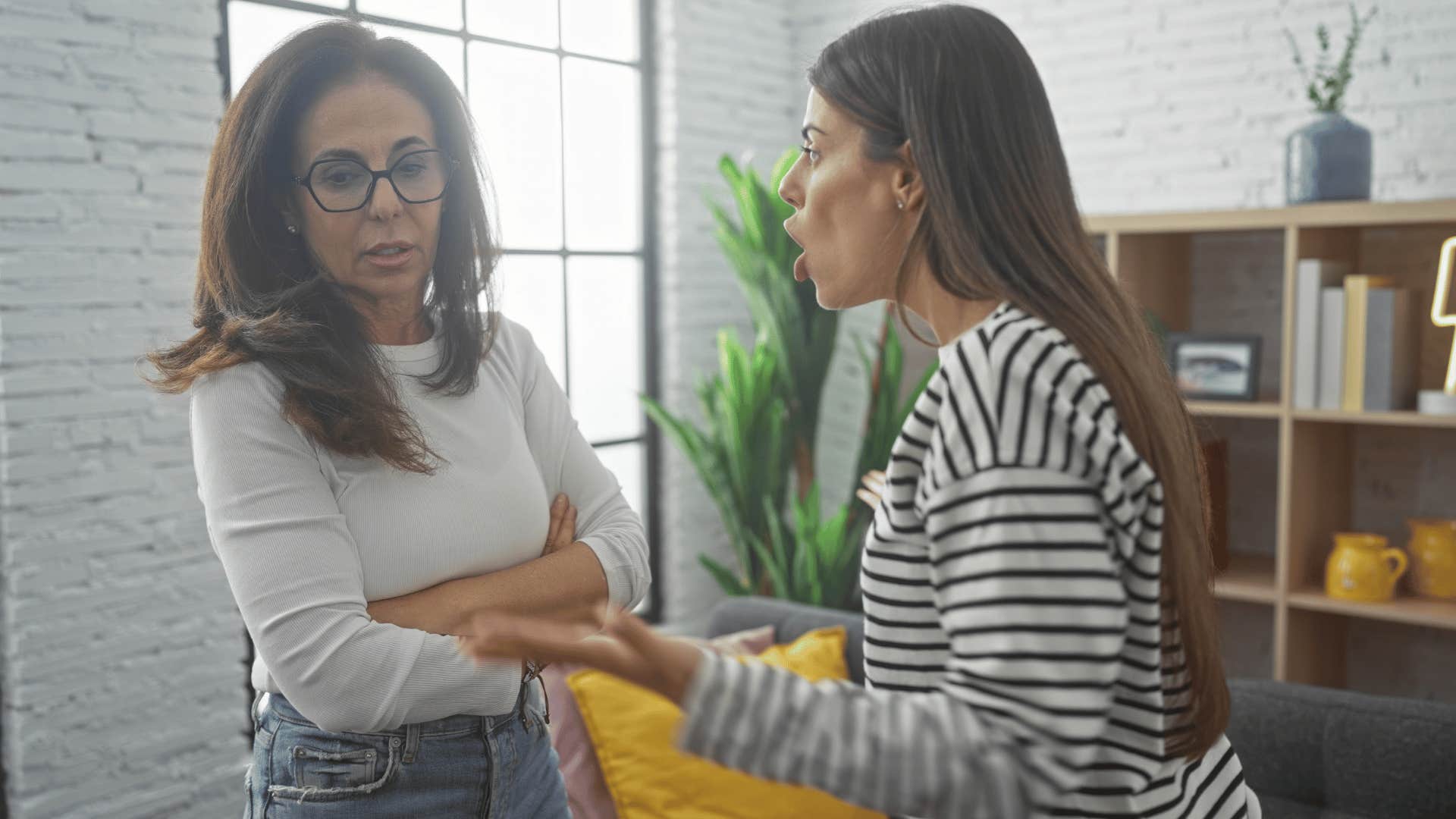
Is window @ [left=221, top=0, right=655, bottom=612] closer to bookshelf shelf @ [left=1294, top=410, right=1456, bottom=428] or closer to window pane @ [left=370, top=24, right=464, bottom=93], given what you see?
window pane @ [left=370, top=24, right=464, bottom=93]

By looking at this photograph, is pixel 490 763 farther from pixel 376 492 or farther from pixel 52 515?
pixel 52 515

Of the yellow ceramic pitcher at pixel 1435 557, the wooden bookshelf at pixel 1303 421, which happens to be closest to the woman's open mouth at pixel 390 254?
the wooden bookshelf at pixel 1303 421

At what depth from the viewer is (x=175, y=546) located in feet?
8.77

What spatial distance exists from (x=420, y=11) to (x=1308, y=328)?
8.35 feet

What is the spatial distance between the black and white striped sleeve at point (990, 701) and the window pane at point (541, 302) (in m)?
2.88

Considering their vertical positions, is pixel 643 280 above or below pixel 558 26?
below

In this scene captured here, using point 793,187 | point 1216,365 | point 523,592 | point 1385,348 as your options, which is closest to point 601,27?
point 1216,365

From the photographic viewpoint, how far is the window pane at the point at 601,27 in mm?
3777

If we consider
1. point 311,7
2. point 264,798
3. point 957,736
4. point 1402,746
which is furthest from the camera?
point 311,7

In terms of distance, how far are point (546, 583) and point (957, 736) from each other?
29.4 inches

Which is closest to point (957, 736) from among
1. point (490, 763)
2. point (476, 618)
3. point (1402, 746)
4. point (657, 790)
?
point (476, 618)

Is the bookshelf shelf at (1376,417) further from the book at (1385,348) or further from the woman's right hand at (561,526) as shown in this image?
the woman's right hand at (561,526)

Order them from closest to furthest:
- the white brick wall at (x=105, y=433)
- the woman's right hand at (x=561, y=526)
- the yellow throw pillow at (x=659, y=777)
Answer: the woman's right hand at (x=561, y=526), the yellow throw pillow at (x=659, y=777), the white brick wall at (x=105, y=433)

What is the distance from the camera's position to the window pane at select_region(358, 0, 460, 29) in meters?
3.19
